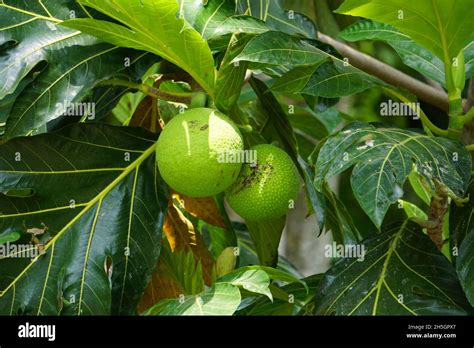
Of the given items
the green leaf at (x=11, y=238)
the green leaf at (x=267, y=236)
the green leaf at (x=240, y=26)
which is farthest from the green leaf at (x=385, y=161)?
the green leaf at (x=11, y=238)

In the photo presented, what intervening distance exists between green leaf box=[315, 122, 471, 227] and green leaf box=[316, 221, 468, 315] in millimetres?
173

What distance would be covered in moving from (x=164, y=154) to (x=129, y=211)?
0.19 meters

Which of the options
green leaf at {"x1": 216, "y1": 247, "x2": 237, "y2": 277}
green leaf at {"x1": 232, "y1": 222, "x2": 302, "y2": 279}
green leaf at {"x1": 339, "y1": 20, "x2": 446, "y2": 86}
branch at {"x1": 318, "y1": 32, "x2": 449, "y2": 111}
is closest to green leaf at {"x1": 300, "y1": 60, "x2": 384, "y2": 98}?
green leaf at {"x1": 339, "y1": 20, "x2": 446, "y2": 86}

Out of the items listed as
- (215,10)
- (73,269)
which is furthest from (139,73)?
(73,269)

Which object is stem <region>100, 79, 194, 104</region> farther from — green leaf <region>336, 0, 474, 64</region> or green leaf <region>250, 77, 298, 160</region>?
green leaf <region>336, 0, 474, 64</region>

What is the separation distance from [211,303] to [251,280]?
7 cm

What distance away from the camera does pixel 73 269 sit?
1.37 m

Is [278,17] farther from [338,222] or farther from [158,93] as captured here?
[338,222]

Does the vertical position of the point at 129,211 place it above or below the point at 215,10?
below

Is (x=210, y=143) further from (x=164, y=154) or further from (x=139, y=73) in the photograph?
(x=139, y=73)

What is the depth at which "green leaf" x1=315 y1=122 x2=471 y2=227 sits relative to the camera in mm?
1140

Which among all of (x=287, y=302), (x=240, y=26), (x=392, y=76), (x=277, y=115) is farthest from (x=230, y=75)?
(x=392, y=76)

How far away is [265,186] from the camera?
133cm

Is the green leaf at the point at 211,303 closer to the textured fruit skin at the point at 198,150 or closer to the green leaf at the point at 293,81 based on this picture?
the textured fruit skin at the point at 198,150
